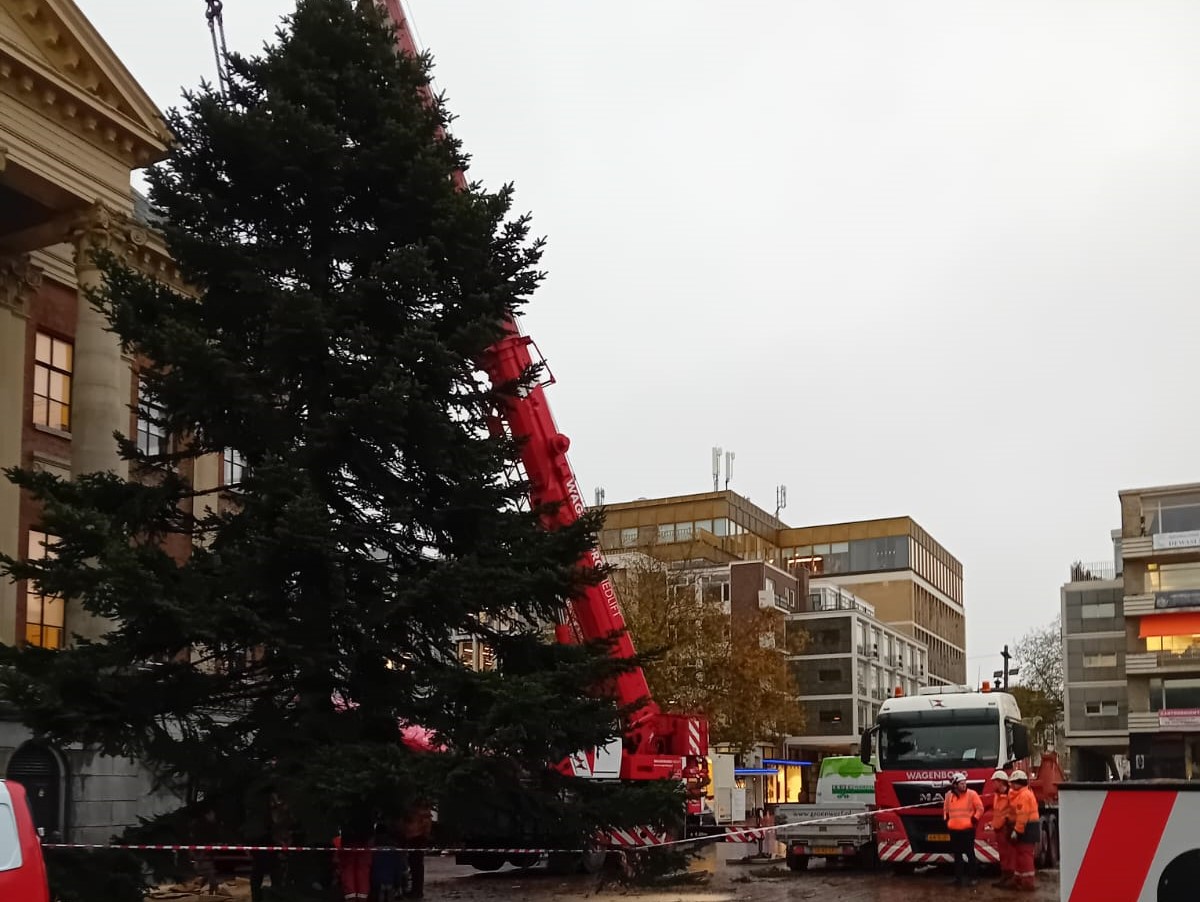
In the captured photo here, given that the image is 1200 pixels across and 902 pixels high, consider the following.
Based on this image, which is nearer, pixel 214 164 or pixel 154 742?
pixel 154 742

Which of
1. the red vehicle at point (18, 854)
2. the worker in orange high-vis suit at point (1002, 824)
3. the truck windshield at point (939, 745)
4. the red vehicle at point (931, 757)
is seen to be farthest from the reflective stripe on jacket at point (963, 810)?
the red vehicle at point (18, 854)

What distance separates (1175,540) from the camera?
77.7m

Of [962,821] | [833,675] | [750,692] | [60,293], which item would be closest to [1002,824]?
[962,821]

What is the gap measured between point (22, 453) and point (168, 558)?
1497cm

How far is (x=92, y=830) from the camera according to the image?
24.4m

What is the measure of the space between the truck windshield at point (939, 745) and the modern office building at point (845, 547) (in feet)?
248

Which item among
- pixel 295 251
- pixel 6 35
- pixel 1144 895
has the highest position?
pixel 6 35

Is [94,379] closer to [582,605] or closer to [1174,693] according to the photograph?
[582,605]

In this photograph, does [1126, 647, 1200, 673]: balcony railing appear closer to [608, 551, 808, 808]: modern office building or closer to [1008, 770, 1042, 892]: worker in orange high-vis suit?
[608, 551, 808, 808]: modern office building

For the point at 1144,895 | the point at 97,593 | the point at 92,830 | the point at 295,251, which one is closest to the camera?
the point at 1144,895

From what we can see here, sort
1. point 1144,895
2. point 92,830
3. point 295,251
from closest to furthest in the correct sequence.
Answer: point 1144,895 < point 295,251 < point 92,830

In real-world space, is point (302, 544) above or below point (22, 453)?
below

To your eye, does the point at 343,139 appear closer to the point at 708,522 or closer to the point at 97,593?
the point at 97,593

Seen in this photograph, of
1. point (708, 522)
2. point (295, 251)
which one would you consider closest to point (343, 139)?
point (295, 251)
